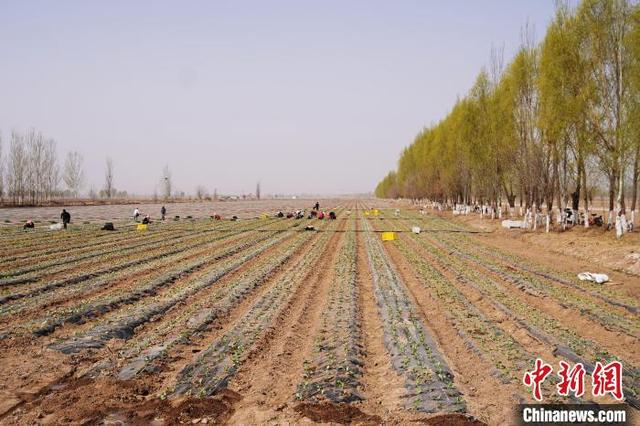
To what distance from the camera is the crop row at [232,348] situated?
6750mm

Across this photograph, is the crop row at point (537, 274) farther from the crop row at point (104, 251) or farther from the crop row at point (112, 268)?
the crop row at point (104, 251)

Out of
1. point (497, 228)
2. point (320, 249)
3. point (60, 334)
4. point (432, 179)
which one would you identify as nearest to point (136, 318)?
point (60, 334)

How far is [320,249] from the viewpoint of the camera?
2297 centimetres

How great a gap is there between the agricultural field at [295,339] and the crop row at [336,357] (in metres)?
0.04

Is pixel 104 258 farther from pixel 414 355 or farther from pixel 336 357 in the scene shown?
pixel 414 355

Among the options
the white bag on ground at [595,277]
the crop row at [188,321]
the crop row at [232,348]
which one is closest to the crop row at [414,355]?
the crop row at [232,348]

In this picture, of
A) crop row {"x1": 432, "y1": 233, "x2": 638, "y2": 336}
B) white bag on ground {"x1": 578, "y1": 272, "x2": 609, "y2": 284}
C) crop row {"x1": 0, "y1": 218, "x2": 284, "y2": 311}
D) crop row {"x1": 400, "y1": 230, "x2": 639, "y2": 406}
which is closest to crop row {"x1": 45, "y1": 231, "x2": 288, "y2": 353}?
crop row {"x1": 0, "y1": 218, "x2": 284, "y2": 311}

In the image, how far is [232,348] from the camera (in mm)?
8336

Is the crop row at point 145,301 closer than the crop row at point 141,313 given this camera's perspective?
No

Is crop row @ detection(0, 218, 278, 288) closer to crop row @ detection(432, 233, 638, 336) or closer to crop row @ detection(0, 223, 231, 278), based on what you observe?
crop row @ detection(0, 223, 231, 278)

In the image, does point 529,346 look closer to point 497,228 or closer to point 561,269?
point 561,269

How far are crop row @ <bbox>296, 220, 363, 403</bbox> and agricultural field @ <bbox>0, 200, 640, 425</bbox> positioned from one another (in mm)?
40

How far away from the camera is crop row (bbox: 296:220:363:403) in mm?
6461

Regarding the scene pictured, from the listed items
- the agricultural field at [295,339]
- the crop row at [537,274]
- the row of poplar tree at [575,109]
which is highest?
the row of poplar tree at [575,109]
